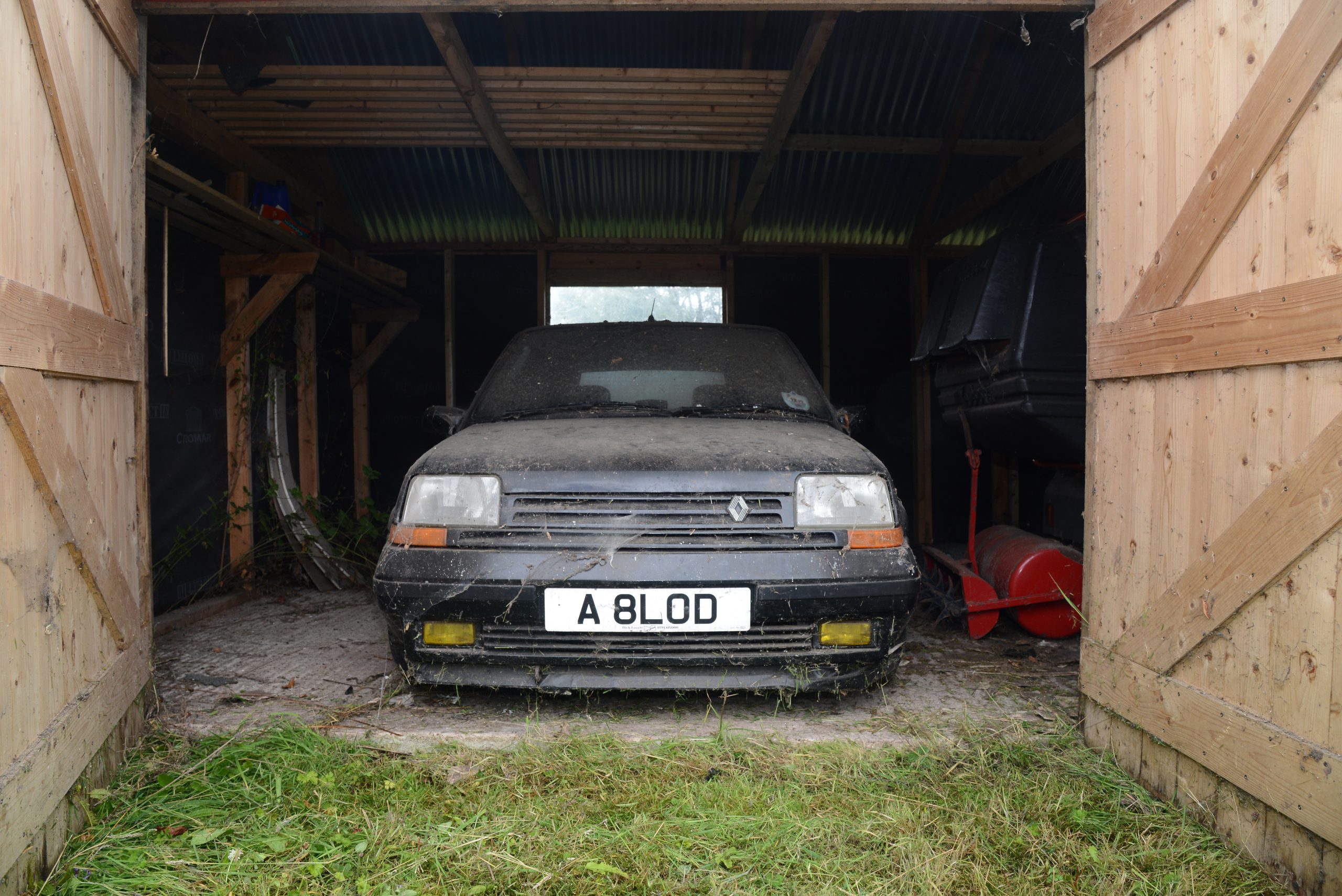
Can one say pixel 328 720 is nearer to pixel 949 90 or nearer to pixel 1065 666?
pixel 1065 666

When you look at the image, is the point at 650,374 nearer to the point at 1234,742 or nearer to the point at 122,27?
the point at 122,27

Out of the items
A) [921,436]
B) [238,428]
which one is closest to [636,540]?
[238,428]

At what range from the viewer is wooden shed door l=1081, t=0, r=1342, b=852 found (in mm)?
1692

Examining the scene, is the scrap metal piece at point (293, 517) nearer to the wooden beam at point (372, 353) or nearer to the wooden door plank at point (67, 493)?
the wooden beam at point (372, 353)

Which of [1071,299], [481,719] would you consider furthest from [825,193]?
[481,719]

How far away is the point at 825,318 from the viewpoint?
7.56 m

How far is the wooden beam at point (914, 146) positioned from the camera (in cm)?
581

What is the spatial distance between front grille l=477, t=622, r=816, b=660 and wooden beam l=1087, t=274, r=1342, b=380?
123 cm

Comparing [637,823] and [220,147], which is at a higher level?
[220,147]

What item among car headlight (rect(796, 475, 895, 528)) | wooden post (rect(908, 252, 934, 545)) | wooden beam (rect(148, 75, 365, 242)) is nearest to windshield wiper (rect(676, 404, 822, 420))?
car headlight (rect(796, 475, 895, 528))

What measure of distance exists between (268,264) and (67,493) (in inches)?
126

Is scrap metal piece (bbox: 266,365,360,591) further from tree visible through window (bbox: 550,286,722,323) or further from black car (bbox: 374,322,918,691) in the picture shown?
black car (bbox: 374,322,918,691)

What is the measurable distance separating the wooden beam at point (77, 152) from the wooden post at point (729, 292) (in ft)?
18.1

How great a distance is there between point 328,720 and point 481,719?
1.62 feet
